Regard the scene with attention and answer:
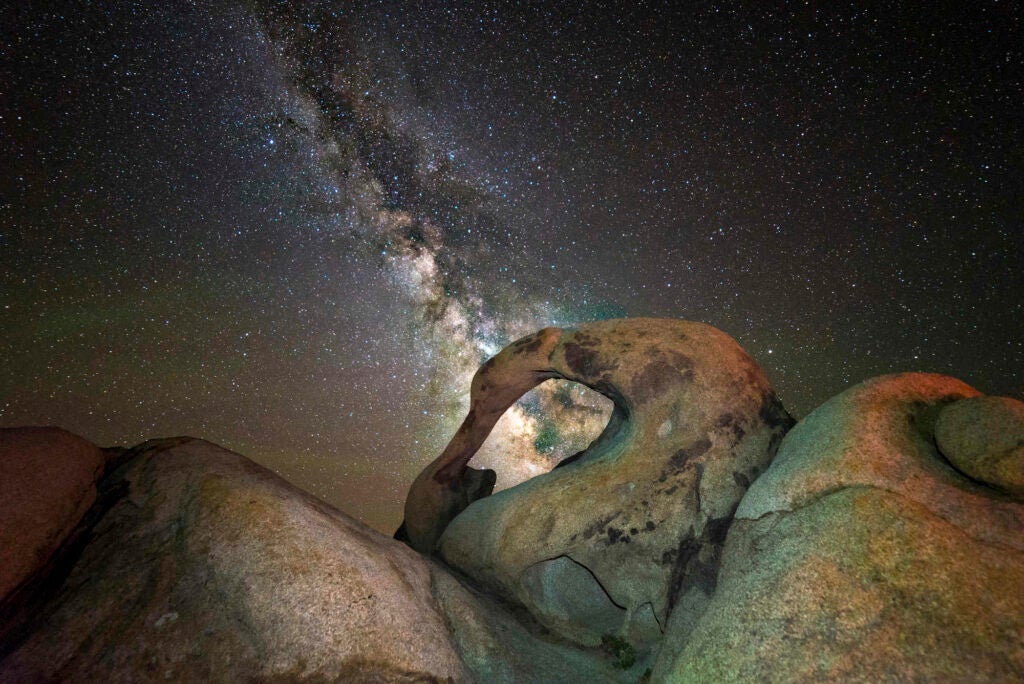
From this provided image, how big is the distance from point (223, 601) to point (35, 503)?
1.81 metres

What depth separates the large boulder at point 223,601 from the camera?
10.4 feet

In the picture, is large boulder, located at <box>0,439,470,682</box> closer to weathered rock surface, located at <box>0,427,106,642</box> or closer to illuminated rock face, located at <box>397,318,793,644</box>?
weathered rock surface, located at <box>0,427,106,642</box>

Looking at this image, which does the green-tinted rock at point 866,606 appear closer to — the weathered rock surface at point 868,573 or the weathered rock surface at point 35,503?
the weathered rock surface at point 868,573

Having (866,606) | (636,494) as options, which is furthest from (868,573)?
(636,494)

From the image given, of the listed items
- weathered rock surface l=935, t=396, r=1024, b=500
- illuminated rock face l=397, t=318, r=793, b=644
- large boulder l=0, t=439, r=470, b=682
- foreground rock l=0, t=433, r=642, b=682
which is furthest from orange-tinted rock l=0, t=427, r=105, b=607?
weathered rock surface l=935, t=396, r=1024, b=500

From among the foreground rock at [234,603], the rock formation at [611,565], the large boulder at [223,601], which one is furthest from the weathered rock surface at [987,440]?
the large boulder at [223,601]

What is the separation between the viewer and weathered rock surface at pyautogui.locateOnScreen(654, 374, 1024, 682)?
2.79 metres

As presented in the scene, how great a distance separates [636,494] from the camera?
17.9 ft

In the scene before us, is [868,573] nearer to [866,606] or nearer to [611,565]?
[866,606]

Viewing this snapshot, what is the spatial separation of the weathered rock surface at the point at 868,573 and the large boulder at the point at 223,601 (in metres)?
2.17

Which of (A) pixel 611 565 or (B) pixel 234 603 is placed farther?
(A) pixel 611 565

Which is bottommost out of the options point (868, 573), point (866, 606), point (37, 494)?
point (37, 494)

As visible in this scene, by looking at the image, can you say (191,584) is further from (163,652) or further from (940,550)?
(940,550)

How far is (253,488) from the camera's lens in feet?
13.7
